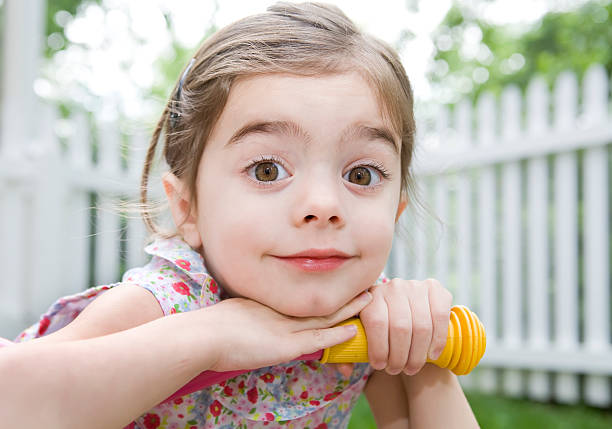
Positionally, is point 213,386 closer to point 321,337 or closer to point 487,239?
point 321,337

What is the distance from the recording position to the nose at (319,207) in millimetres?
1153

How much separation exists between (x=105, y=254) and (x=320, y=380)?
3.83 m

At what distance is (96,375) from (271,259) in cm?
41

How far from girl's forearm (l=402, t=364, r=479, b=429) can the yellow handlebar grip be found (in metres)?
0.11

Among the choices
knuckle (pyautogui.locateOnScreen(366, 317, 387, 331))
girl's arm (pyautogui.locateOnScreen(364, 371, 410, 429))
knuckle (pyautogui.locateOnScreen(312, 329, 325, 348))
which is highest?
knuckle (pyautogui.locateOnScreen(366, 317, 387, 331))

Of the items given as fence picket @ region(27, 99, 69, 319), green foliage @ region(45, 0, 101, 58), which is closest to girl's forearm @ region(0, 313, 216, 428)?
fence picket @ region(27, 99, 69, 319)

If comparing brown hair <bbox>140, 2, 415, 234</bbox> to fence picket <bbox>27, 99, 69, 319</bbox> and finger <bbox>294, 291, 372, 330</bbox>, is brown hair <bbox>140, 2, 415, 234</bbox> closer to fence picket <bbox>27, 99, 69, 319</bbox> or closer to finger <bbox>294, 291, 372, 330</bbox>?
finger <bbox>294, 291, 372, 330</bbox>

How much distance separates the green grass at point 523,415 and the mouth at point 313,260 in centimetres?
233

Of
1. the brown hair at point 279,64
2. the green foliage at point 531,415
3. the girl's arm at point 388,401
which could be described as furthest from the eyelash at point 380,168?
the green foliage at point 531,415

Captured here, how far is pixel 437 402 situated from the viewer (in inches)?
55.7

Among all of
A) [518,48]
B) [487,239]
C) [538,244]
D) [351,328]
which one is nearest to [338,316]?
[351,328]

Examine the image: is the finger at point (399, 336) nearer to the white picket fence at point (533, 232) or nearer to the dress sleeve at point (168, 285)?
the dress sleeve at point (168, 285)

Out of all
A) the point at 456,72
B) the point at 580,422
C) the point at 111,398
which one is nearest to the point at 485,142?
the point at 580,422

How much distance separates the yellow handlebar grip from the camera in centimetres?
126
